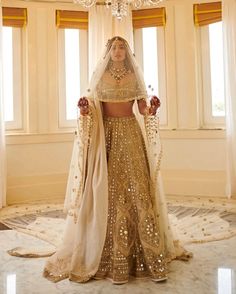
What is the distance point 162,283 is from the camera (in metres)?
2.41

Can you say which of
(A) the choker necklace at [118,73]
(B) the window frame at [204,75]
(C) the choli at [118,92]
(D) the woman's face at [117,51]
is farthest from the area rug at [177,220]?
(D) the woman's face at [117,51]

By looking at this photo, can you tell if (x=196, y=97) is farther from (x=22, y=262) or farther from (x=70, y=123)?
(x=22, y=262)

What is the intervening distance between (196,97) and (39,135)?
2.23 m

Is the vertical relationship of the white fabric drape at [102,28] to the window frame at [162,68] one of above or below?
above

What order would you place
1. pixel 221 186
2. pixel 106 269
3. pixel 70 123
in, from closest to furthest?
pixel 106 269
pixel 221 186
pixel 70 123

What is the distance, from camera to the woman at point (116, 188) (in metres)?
2.51

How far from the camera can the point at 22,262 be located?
286 centimetres

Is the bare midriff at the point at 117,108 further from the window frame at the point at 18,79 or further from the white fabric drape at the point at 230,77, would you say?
the window frame at the point at 18,79

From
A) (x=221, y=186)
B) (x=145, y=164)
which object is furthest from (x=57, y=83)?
(x=145, y=164)

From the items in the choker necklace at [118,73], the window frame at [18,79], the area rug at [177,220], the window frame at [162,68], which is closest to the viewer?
the choker necklace at [118,73]

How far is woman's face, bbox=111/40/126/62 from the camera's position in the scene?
2744 millimetres

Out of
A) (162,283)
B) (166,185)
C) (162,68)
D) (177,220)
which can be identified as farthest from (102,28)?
(162,283)

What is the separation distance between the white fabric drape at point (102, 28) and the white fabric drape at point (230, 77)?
4.23ft

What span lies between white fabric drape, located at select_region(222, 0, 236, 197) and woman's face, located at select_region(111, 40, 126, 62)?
2514 mm
